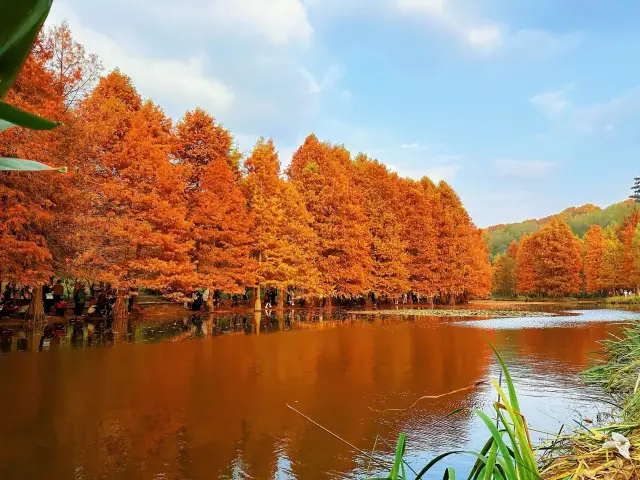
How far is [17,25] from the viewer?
1.65 feet

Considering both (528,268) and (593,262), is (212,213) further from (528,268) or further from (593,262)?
(593,262)

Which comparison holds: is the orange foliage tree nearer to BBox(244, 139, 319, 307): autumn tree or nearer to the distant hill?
BBox(244, 139, 319, 307): autumn tree

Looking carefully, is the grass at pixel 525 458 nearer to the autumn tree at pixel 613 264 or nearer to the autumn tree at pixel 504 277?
the autumn tree at pixel 613 264

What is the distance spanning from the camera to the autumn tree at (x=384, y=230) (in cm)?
3566

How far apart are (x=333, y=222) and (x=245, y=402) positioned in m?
26.1

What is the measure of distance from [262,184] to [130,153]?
9743 mm

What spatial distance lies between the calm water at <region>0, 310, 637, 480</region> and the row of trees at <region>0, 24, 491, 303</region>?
5669 mm

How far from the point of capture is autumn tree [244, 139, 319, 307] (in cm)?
2706

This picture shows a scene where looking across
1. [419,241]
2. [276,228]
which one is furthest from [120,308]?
[419,241]

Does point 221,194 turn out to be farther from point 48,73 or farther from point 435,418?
point 435,418

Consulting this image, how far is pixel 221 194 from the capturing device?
2509 cm

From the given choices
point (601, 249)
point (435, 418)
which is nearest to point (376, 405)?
point (435, 418)

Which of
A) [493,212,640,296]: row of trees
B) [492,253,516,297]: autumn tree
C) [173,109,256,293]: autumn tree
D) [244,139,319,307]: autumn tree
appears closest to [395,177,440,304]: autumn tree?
[244,139,319,307]: autumn tree

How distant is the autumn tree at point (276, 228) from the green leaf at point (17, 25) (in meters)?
25.6
